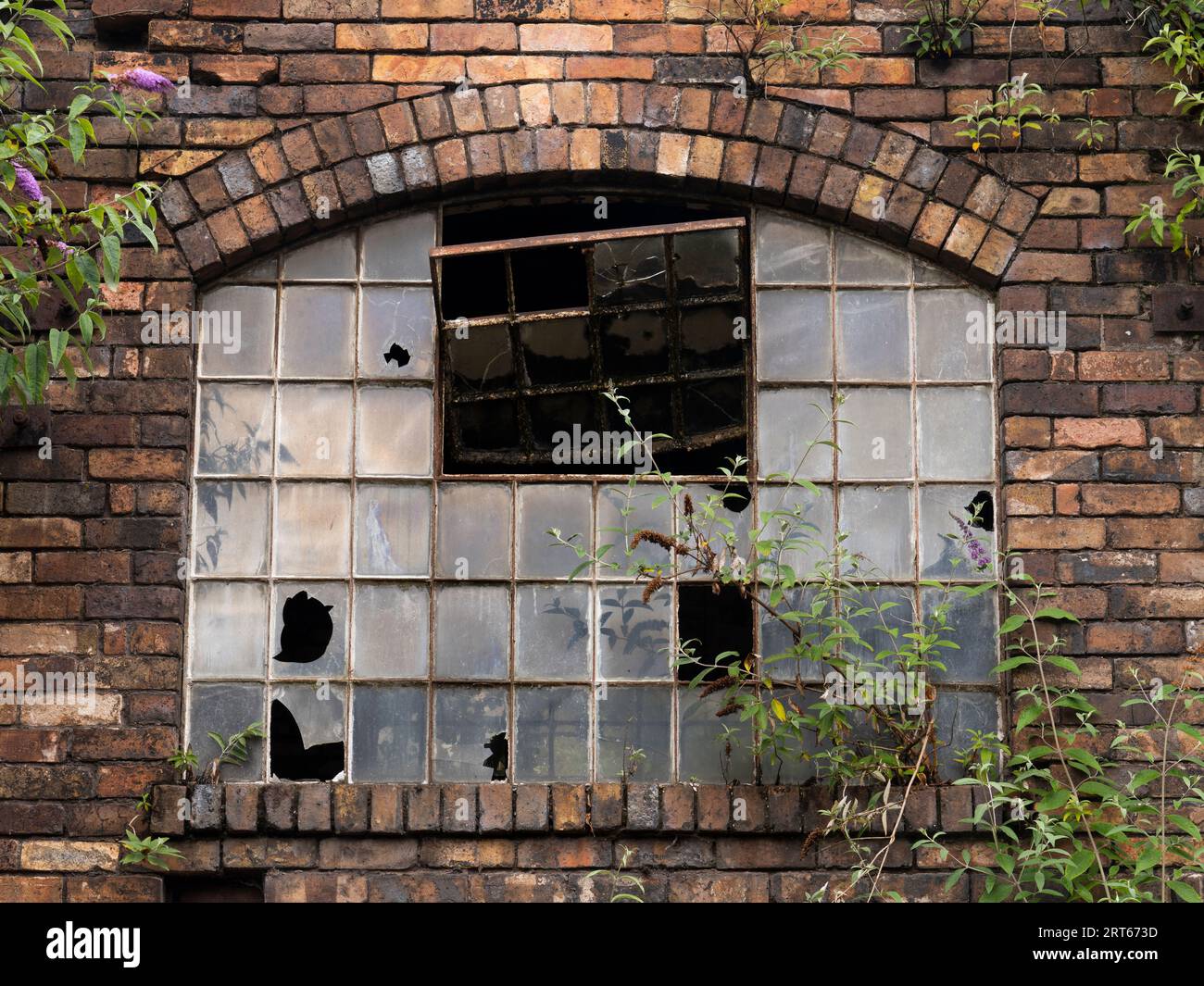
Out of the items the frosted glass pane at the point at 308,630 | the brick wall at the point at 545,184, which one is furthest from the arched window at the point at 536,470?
the brick wall at the point at 545,184

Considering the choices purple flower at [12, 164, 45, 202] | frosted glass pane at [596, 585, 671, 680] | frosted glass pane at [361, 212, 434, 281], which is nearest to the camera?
purple flower at [12, 164, 45, 202]

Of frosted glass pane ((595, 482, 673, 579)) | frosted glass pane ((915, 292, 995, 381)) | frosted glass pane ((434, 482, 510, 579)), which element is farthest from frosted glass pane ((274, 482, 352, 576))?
frosted glass pane ((915, 292, 995, 381))

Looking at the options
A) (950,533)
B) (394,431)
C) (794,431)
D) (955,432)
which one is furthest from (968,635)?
(394,431)

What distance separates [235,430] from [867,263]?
2.29m

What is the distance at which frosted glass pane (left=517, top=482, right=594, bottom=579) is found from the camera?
5.25m

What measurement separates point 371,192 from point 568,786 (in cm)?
215

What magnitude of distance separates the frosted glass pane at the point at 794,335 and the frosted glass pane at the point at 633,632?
88cm

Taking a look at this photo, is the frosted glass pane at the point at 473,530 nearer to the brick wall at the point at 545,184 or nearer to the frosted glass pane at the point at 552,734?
the frosted glass pane at the point at 552,734

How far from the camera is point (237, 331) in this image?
17.7 feet

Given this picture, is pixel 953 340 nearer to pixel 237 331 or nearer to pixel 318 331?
pixel 318 331

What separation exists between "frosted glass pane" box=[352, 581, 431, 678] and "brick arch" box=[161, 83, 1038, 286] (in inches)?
50.7

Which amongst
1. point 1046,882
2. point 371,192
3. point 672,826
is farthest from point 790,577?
point 371,192

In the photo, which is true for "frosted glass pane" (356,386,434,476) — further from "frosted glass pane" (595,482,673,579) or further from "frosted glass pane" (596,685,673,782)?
"frosted glass pane" (596,685,673,782)

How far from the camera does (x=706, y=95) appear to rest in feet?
17.7
